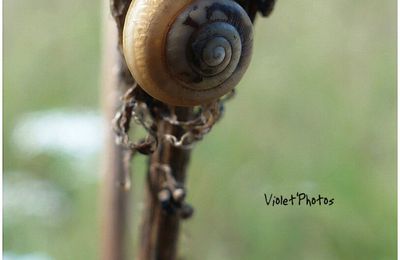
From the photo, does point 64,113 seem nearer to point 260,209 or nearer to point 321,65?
point 260,209

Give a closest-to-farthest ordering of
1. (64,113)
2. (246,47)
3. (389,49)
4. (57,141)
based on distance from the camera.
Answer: (246,47), (57,141), (64,113), (389,49)

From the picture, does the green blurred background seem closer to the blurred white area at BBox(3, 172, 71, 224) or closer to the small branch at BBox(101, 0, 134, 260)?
the blurred white area at BBox(3, 172, 71, 224)

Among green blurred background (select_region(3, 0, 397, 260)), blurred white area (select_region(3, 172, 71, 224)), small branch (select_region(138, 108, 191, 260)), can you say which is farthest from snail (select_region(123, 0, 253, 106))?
blurred white area (select_region(3, 172, 71, 224))

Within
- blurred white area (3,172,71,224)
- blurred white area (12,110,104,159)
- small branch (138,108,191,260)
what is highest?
blurred white area (12,110,104,159)

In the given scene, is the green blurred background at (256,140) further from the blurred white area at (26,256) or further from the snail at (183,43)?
the snail at (183,43)

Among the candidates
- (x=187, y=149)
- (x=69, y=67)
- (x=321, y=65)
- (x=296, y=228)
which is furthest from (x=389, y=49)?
(x=187, y=149)

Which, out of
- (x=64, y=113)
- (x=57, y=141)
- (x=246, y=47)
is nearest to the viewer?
(x=246, y=47)

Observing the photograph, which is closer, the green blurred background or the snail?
the snail

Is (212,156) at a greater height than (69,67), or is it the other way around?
(69,67)

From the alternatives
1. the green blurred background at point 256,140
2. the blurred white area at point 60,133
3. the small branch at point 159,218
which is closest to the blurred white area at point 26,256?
the green blurred background at point 256,140
